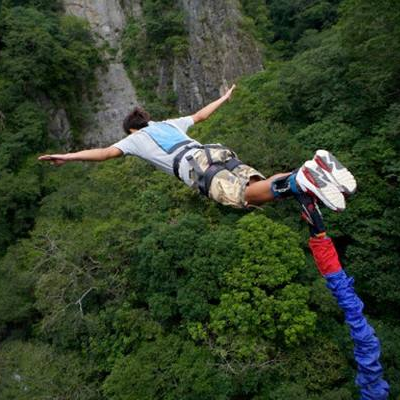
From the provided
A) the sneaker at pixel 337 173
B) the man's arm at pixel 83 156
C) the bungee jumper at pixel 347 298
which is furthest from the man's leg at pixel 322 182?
the man's arm at pixel 83 156

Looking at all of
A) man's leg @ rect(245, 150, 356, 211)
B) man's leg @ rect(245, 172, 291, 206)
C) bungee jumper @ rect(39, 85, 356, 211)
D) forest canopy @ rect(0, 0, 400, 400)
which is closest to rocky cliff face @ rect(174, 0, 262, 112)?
forest canopy @ rect(0, 0, 400, 400)

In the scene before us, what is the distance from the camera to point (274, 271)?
10492 millimetres

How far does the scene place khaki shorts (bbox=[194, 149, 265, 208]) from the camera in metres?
3.58

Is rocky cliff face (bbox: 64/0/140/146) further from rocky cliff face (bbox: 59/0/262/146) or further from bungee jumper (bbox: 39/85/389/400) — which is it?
bungee jumper (bbox: 39/85/389/400)

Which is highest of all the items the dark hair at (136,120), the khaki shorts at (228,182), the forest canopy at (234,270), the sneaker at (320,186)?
the dark hair at (136,120)

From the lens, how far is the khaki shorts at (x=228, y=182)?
3.58 meters

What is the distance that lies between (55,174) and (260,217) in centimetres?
1374

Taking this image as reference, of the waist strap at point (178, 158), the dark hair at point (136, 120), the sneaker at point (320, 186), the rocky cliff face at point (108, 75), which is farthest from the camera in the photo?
the rocky cliff face at point (108, 75)

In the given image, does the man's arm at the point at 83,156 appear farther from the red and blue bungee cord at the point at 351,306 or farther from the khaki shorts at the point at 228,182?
the red and blue bungee cord at the point at 351,306

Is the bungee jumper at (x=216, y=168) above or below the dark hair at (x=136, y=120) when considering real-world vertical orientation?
below

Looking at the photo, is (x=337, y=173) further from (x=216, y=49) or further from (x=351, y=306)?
(x=216, y=49)

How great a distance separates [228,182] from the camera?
11.9 ft

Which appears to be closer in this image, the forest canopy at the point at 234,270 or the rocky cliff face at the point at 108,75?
the forest canopy at the point at 234,270

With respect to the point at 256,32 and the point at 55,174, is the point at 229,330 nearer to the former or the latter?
the point at 55,174
